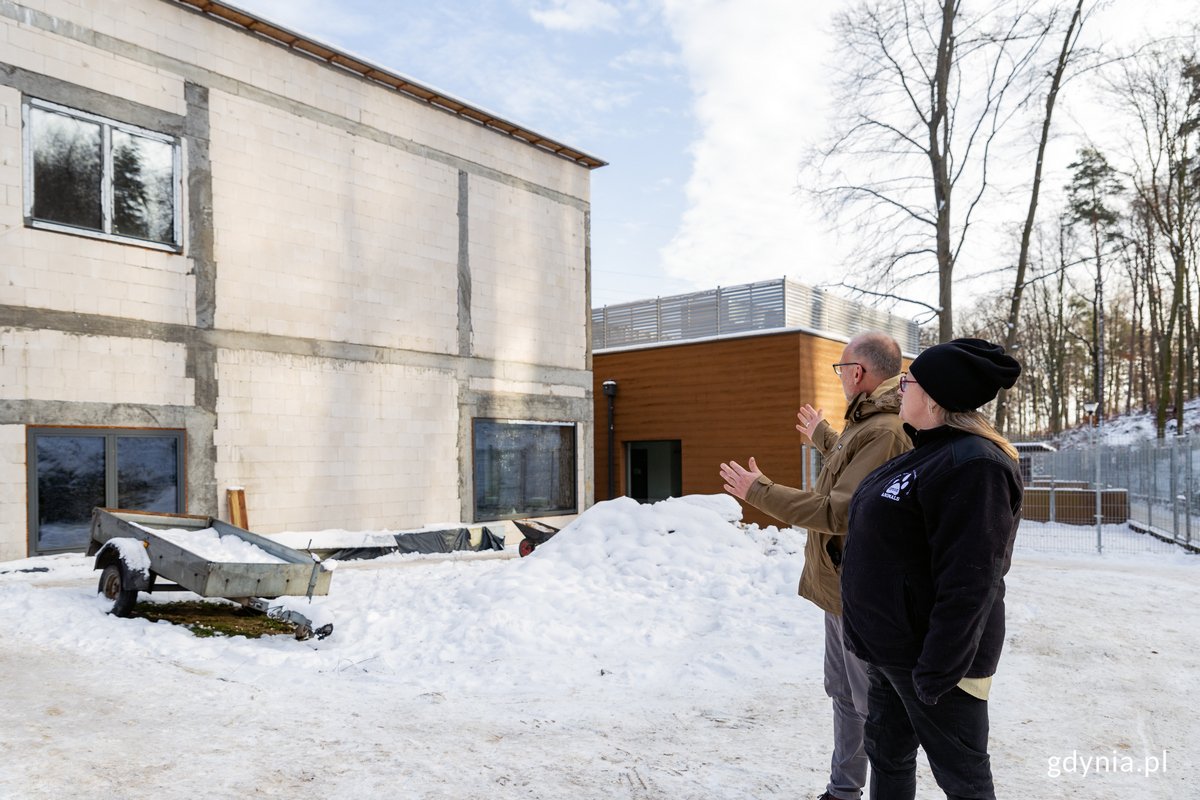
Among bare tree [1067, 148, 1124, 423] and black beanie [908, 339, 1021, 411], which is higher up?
bare tree [1067, 148, 1124, 423]

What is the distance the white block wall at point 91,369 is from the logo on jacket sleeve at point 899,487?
36.7 ft

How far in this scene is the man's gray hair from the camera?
150 inches

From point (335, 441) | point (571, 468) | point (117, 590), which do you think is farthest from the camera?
point (571, 468)

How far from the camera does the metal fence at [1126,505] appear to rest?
1494cm

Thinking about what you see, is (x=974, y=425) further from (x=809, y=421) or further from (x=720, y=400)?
(x=720, y=400)

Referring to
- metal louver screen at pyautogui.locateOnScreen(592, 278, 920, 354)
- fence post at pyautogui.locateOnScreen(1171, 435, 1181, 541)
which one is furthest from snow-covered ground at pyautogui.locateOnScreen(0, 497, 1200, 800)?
metal louver screen at pyautogui.locateOnScreen(592, 278, 920, 354)

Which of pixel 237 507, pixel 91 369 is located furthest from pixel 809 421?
pixel 91 369

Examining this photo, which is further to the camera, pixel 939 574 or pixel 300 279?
pixel 300 279

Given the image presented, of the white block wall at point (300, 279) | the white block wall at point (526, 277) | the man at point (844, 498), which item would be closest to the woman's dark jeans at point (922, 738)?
the man at point (844, 498)

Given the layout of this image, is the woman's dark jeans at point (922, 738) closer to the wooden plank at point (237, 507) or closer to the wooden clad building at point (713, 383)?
the wooden plank at point (237, 507)

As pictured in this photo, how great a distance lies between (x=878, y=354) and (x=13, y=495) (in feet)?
35.8

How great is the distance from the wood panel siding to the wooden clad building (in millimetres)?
26

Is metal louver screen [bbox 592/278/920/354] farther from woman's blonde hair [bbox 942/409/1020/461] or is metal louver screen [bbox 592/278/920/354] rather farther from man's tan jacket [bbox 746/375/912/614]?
woman's blonde hair [bbox 942/409/1020/461]

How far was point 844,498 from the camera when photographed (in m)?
3.41
